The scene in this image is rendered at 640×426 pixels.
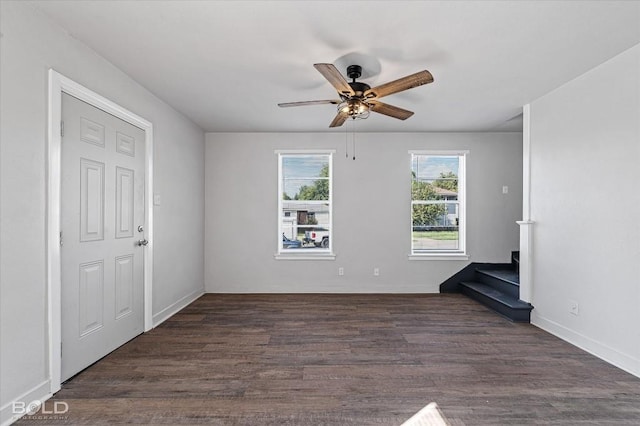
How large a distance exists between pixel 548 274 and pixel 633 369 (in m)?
1.10

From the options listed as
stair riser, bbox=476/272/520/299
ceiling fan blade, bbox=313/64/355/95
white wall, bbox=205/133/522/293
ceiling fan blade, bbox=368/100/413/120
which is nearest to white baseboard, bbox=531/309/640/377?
stair riser, bbox=476/272/520/299

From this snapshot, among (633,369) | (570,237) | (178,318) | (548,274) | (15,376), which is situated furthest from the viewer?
(178,318)

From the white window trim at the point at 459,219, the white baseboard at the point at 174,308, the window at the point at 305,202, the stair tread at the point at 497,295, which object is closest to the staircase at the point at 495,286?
the stair tread at the point at 497,295

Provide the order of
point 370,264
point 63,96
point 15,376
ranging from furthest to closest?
point 370,264 → point 63,96 → point 15,376

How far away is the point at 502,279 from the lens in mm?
4285

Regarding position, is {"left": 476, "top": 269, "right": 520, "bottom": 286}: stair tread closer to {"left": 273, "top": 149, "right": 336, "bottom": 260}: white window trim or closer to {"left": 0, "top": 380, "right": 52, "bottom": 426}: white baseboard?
{"left": 273, "top": 149, "right": 336, "bottom": 260}: white window trim

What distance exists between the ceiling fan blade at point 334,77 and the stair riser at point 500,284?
3321 mm

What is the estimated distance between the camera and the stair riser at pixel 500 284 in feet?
13.2

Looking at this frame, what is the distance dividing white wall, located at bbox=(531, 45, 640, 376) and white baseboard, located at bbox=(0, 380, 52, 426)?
428 cm

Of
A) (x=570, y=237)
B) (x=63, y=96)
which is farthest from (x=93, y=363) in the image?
(x=570, y=237)

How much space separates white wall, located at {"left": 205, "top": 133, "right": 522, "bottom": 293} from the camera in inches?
194

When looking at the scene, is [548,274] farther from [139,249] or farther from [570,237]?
[139,249]

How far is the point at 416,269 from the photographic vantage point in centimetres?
495

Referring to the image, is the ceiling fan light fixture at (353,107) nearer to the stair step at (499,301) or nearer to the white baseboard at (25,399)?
the stair step at (499,301)
